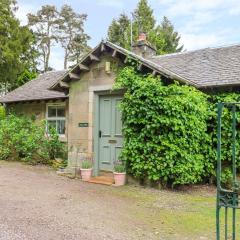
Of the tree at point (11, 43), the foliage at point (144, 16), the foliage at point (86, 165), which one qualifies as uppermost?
the foliage at point (144, 16)

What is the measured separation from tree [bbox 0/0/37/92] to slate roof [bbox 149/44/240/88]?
16879 millimetres

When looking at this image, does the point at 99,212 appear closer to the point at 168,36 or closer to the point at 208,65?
the point at 208,65

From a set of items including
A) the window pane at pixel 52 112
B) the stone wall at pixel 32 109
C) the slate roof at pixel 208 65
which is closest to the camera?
the slate roof at pixel 208 65

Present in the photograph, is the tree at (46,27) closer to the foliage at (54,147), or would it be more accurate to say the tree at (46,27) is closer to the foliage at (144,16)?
the foliage at (144,16)

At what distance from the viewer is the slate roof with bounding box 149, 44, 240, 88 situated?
1023 centimetres

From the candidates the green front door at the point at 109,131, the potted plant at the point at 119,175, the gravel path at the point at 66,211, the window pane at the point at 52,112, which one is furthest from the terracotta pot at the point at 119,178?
the window pane at the point at 52,112

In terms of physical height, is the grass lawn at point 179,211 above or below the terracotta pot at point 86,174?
below

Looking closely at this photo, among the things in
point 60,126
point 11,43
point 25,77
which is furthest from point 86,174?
point 11,43

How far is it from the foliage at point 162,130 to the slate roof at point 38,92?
615 cm

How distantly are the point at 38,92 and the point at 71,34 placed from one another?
22.6m

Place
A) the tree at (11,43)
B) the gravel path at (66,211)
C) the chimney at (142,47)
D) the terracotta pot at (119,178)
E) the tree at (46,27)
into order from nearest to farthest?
the gravel path at (66,211) < the terracotta pot at (119,178) < the chimney at (142,47) < the tree at (11,43) < the tree at (46,27)

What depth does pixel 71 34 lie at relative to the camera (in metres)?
38.1

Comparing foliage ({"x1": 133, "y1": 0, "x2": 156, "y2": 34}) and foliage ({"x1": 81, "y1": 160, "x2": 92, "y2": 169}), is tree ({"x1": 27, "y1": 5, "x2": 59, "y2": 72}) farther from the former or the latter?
foliage ({"x1": 81, "y1": 160, "x2": 92, "y2": 169})

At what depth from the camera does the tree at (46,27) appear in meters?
36.5
